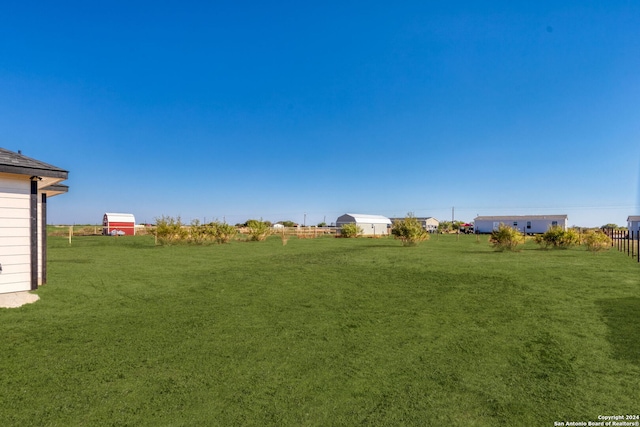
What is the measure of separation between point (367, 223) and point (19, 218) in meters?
47.1

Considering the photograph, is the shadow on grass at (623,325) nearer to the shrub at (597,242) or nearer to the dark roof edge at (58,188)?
the dark roof edge at (58,188)

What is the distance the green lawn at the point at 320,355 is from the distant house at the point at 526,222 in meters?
55.2

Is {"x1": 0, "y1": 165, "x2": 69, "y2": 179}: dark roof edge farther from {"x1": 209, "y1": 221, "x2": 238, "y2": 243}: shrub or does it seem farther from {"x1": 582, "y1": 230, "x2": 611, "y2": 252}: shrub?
{"x1": 582, "y1": 230, "x2": 611, "y2": 252}: shrub

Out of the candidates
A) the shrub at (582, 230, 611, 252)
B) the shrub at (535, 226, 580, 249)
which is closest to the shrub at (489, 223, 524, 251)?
the shrub at (535, 226, 580, 249)

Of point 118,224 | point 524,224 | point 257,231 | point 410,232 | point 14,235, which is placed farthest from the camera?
point 524,224

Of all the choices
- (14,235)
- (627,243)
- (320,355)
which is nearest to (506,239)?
(627,243)

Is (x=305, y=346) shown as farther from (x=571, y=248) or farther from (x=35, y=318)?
(x=571, y=248)

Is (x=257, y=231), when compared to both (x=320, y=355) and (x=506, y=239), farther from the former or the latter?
(x=320, y=355)

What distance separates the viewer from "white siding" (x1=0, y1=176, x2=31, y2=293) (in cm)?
711

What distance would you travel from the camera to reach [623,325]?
5.77 m

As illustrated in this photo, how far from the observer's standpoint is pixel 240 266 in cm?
1302

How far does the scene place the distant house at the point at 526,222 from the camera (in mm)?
57344

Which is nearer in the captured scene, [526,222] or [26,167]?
[26,167]

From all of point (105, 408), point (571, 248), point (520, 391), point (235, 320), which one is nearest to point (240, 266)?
point (235, 320)
